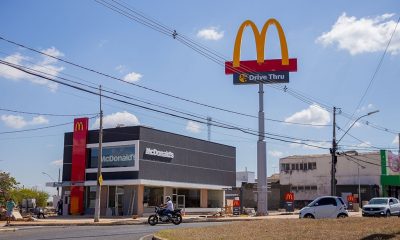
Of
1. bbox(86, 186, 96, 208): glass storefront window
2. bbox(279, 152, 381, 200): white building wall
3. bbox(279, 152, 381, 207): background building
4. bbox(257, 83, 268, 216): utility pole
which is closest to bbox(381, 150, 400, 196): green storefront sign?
bbox(279, 152, 381, 207): background building

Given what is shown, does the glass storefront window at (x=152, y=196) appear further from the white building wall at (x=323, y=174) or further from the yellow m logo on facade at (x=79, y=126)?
the white building wall at (x=323, y=174)

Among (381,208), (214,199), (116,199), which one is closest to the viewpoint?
(381,208)

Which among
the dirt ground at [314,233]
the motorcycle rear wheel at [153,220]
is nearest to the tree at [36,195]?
the motorcycle rear wheel at [153,220]

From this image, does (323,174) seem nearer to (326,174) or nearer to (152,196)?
(326,174)

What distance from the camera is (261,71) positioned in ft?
170

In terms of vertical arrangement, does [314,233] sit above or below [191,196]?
below

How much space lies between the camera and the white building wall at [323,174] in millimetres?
74250

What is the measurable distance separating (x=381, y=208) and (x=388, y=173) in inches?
1638

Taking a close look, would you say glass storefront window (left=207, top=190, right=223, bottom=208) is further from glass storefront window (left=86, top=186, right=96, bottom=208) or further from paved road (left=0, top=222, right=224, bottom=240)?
paved road (left=0, top=222, right=224, bottom=240)

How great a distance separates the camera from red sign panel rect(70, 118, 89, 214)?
47.0 metres

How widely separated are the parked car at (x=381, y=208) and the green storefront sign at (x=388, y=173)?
3791 centimetres

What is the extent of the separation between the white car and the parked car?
3.50 meters

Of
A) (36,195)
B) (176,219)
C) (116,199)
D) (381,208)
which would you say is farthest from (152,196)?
(36,195)

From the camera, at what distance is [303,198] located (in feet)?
257
